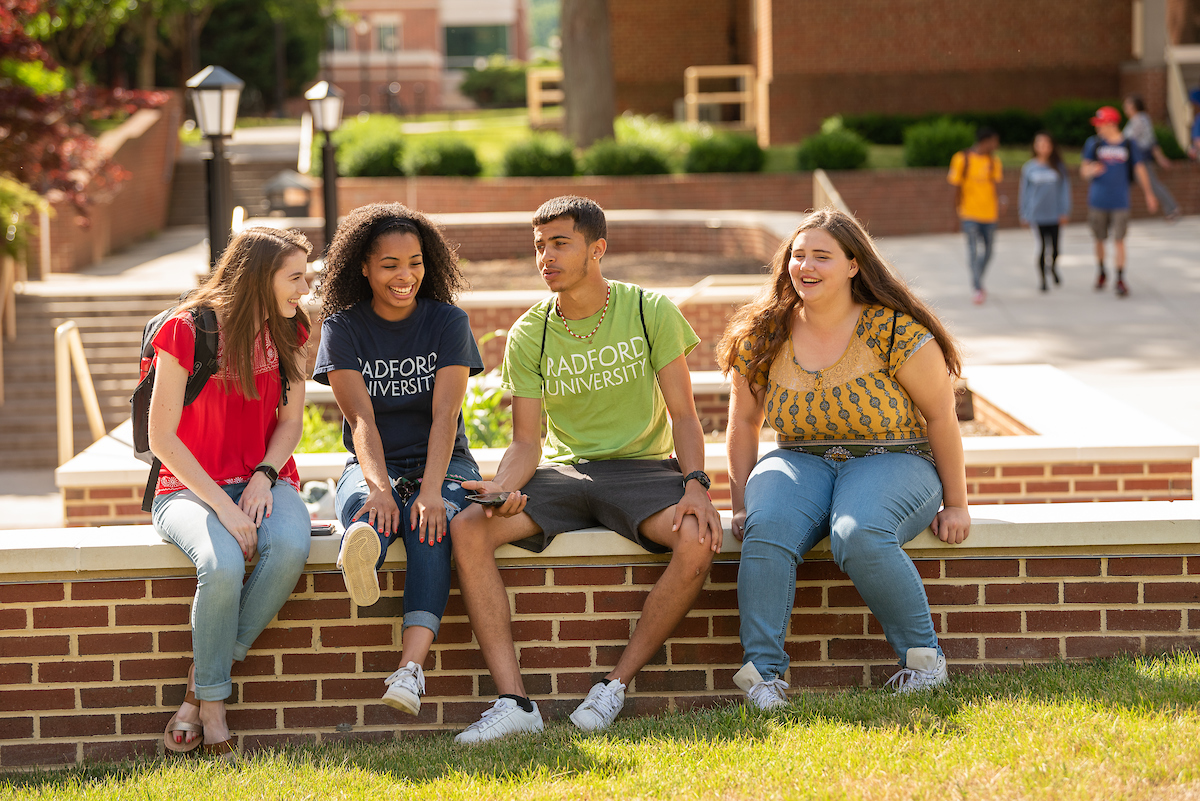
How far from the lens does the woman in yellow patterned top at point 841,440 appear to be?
352 cm

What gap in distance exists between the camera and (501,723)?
3.49 metres

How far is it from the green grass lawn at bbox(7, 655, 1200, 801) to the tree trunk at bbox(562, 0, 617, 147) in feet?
56.0

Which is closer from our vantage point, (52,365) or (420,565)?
(420,565)

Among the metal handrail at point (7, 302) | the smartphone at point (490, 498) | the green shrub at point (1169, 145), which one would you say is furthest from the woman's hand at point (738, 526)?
the green shrub at point (1169, 145)

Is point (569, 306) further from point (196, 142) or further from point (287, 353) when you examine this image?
point (196, 142)

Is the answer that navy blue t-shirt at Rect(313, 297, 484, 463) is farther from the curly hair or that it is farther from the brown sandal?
the brown sandal

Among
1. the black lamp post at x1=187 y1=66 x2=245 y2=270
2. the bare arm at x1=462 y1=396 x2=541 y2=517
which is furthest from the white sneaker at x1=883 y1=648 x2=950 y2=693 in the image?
the black lamp post at x1=187 y1=66 x2=245 y2=270

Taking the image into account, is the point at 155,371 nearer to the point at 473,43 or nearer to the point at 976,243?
the point at 976,243

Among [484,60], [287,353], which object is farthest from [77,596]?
[484,60]

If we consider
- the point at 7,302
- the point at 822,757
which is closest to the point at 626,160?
the point at 7,302

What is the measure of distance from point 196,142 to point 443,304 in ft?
94.9

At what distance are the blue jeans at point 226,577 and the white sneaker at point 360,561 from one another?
23 cm

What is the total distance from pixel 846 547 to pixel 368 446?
4.84 feet

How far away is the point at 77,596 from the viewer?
370cm
